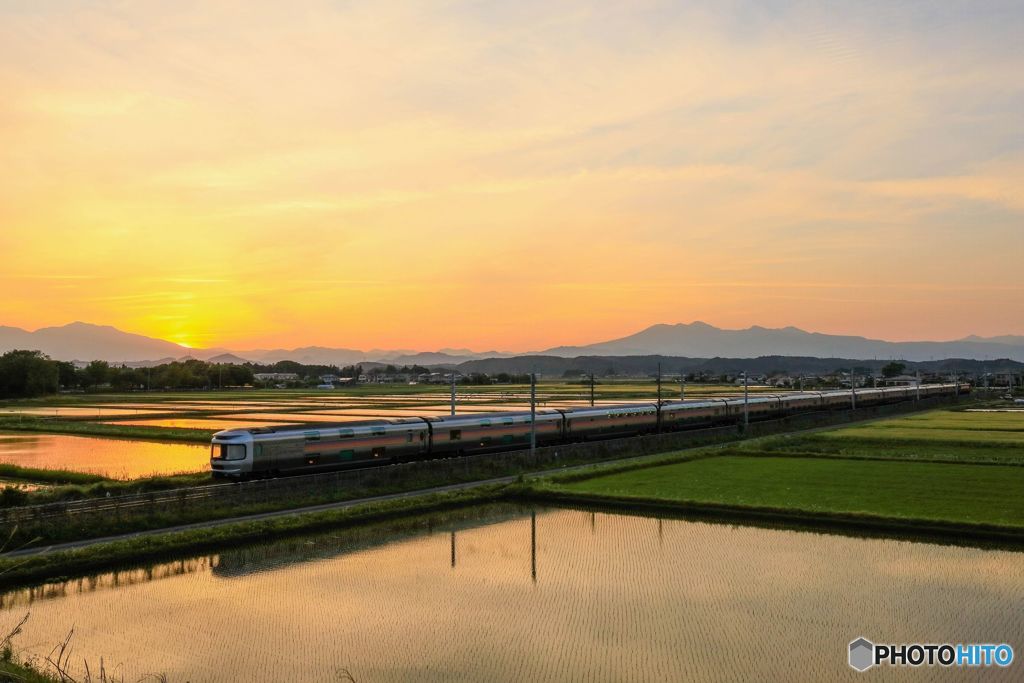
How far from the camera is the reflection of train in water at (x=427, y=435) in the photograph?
1427 inches

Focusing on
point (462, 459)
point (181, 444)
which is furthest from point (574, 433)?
point (181, 444)

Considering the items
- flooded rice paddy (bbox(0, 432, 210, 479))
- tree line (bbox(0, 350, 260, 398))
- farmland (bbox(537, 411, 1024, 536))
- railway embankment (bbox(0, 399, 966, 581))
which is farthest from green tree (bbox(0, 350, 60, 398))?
farmland (bbox(537, 411, 1024, 536))

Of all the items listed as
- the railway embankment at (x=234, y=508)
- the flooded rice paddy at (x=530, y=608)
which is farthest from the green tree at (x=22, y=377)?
the flooded rice paddy at (x=530, y=608)

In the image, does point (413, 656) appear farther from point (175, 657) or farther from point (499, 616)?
point (175, 657)

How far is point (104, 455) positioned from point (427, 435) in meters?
22.6

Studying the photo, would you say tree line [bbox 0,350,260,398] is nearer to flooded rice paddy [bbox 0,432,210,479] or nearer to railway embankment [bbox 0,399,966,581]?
flooded rice paddy [bbox 0,432,210,479]

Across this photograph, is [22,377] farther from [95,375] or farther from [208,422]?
[208,422]

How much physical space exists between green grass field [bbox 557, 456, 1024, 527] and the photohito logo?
14.3m

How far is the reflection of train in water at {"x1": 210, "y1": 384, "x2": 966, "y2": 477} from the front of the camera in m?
36.2

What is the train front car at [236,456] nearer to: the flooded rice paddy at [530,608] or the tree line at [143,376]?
the flooded rice paddy at [530,608]

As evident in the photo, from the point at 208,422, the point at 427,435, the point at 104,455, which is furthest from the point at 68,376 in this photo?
the point at 427,435

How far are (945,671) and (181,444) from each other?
5473 cm

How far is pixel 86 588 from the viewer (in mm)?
22719

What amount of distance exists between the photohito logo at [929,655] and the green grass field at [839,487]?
1430cm
